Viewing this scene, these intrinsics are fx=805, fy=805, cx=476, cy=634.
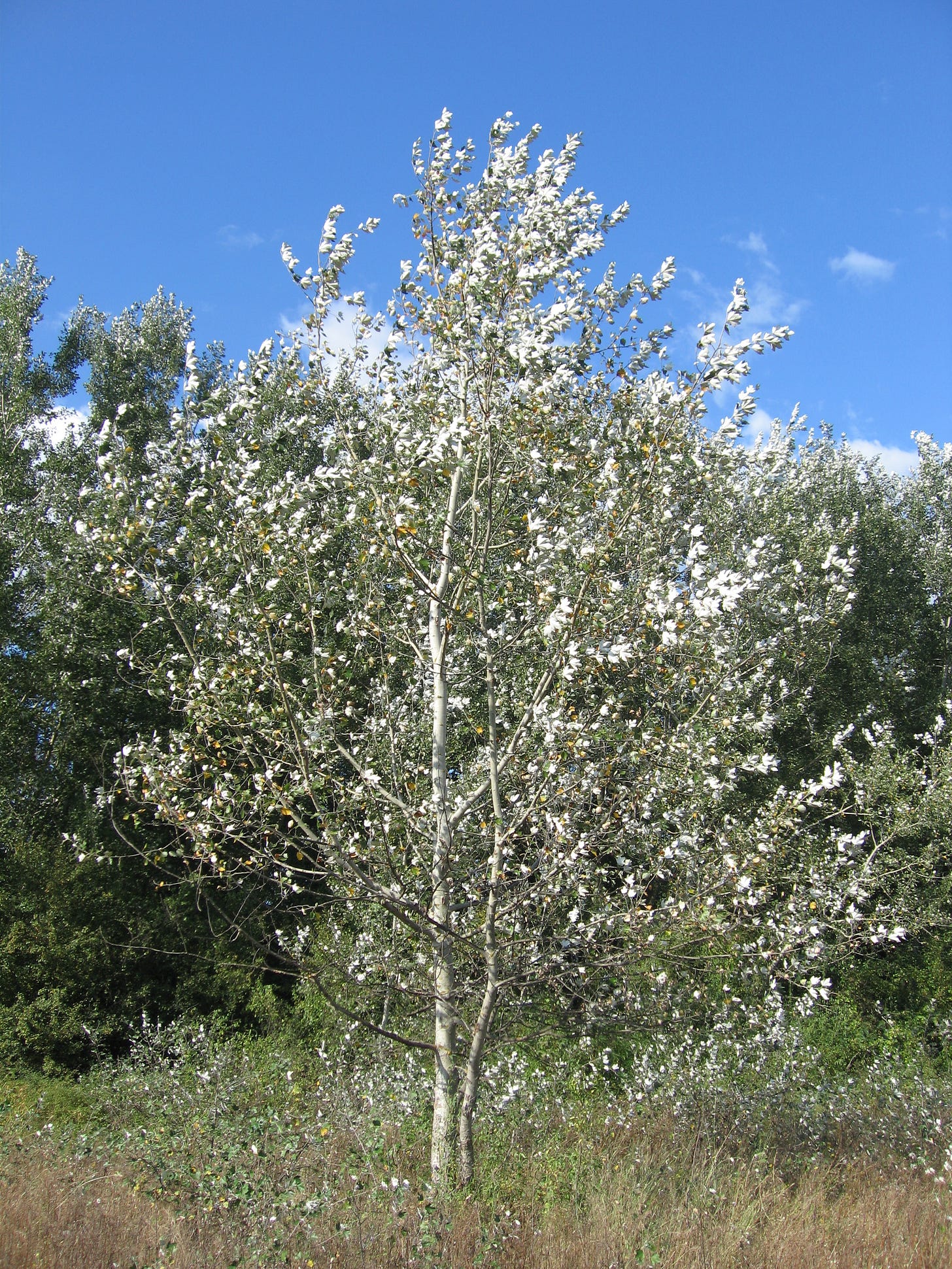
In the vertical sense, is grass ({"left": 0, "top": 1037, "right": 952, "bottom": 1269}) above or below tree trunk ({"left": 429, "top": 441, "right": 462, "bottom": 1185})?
below

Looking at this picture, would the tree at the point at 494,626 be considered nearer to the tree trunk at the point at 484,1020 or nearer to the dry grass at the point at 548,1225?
the tree trunk at the point at 484,1020

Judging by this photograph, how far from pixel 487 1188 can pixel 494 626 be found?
411cm

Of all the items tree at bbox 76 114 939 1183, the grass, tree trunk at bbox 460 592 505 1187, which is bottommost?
the grass

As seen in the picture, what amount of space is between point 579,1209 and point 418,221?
717cm

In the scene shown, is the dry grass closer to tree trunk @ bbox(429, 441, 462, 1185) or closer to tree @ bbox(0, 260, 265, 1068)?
tree trunk @ bbox(429, 441, 462, 1185)

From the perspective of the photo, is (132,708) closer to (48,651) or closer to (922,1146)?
(48,651)

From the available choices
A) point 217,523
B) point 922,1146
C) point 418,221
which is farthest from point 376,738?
point 922,1146

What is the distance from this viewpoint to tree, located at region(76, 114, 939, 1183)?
5277 mm

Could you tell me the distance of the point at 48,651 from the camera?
1262 centimetres

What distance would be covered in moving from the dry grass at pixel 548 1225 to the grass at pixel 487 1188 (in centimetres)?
2

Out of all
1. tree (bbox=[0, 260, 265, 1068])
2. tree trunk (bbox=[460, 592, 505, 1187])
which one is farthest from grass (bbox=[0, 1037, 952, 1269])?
tree (bbox=[0, 260, 265, 1068])

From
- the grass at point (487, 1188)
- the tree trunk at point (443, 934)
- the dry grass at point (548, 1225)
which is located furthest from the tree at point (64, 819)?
the tree trunk at point (443, 934)

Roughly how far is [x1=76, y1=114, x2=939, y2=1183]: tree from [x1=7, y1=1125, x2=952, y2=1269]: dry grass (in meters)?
0.71

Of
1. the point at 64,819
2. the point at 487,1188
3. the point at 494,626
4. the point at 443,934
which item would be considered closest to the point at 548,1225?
the point at 487,1188
